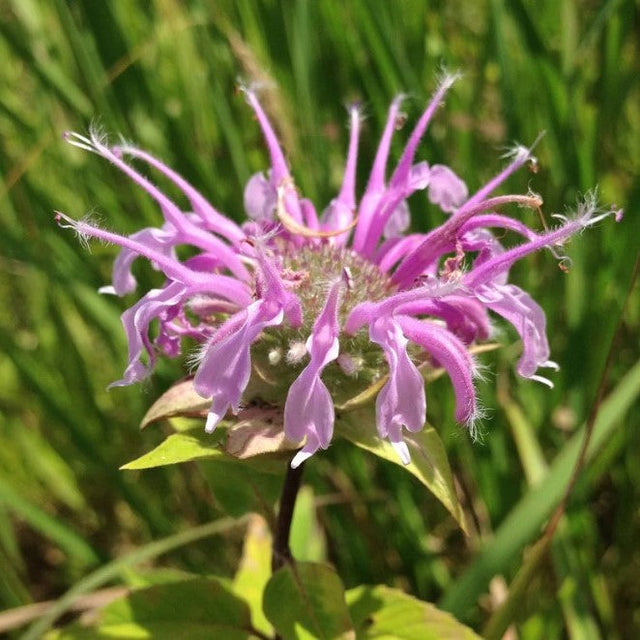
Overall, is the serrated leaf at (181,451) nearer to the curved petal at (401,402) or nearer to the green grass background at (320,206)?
the curved petal at (401,402)

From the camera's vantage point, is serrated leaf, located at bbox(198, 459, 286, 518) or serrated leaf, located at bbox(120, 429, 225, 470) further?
serrated leaf, located at bbox(198, 459, 286, 518)

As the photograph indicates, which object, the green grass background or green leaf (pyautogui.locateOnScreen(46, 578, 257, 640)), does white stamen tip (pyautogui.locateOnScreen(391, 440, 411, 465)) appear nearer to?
green leaf (pyautogui.locateOnScreen(46, 578, 257, 640))

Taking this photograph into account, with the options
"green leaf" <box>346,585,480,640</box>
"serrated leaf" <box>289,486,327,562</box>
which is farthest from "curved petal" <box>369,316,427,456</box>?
"serrated leaf" <box>289,486,327,562</box>

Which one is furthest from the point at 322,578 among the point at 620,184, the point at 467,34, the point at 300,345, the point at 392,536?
the point at 467,34

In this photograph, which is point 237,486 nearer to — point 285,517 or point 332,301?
point 285,517

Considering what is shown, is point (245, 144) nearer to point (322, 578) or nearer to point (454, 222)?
point (454, 222)

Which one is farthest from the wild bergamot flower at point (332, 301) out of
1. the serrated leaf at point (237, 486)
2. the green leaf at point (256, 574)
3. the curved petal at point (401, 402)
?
the green leaf at point (256, 574)

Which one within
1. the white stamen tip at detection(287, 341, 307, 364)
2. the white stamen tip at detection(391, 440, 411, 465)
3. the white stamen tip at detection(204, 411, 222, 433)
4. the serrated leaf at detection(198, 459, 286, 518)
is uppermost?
the white stamen tip at detection(204, 411, 222, 433)
